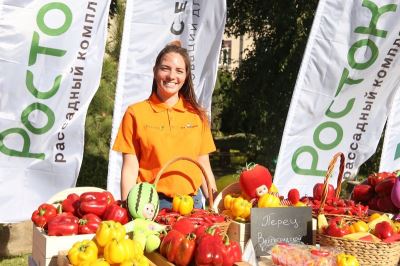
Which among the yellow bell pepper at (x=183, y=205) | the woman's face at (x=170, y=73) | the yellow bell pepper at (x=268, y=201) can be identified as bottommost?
the yellow bell pepper at (x=183, y=205)

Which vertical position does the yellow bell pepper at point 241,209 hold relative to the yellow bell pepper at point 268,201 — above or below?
below

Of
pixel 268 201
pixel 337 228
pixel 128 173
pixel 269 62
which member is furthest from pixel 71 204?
pixel 269 62

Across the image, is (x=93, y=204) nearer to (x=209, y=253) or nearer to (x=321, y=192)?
(x=209, y=253)

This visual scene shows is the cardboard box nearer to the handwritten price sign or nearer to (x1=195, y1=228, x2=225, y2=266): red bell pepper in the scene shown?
(x1=195, y1=228, x2=225, y2=266): red bell pepper

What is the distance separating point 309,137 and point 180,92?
87.3 inches

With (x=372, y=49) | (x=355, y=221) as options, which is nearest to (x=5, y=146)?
(x=355, y=221)

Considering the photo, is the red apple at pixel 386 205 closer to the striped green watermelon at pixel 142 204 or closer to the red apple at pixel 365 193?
the red apple at pixel 365 193

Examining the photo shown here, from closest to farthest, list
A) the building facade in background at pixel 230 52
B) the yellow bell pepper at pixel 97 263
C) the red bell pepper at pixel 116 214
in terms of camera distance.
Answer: the yellow bell pepper at pixel 97 263, the red bell pepper at pixel 116 214, the building facade in background at pixel 230 52

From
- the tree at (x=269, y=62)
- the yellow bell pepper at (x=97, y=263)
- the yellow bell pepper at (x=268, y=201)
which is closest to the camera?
the yellow bell pepper at (x=97, y=263)

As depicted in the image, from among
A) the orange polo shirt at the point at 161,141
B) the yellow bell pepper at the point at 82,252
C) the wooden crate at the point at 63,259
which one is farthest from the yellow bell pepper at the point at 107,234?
the orange polo shirt at the point at 161,141

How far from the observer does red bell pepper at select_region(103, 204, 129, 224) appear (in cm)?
237

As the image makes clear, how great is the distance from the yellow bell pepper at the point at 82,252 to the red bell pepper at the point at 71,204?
1.47ft

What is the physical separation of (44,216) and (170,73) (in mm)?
961

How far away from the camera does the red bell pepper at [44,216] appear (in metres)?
2.44
